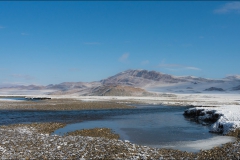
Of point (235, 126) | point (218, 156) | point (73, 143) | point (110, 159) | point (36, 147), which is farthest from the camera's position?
point (235, 126)

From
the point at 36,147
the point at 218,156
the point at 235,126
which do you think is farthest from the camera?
the point at 235,126

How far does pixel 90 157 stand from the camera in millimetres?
12117

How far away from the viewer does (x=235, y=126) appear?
64.4 ft

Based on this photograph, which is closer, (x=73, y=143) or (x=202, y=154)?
(x=202, y=154)

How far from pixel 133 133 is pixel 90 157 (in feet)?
29.8

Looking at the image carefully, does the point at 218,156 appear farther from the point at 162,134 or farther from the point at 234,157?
the point at 162,134

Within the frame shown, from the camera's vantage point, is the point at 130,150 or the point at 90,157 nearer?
the point at 90,157

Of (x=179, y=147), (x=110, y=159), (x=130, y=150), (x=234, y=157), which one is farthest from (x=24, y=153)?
(x=234, y=157)

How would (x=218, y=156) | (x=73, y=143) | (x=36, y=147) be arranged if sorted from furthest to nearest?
(x=73, y=143) < (x=36, y=147) < (x=218, y=156)

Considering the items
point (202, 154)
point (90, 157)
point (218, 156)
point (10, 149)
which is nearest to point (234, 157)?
point (218, 156)

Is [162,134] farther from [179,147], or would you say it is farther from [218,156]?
[218,156]

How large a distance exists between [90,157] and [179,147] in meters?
6.15

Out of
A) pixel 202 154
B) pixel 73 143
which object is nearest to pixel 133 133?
pixel 73 143

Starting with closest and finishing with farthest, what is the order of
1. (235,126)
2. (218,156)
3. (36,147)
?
(218,156)
(36,147)
(235,126)
